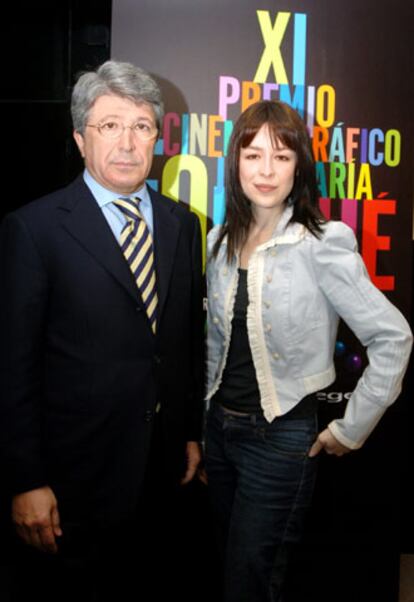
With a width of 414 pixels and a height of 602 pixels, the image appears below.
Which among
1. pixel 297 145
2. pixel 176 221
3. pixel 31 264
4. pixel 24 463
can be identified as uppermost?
pixel 297 145

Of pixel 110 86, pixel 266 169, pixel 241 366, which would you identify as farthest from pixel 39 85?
pixel 241 366

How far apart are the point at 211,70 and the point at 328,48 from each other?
1.45 feet

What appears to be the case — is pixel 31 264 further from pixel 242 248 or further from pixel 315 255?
pixel 315 255

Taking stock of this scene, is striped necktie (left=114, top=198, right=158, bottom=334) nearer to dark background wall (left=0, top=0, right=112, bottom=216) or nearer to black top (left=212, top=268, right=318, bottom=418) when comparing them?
black top (left=212, top=268, right=318, bottom=418)

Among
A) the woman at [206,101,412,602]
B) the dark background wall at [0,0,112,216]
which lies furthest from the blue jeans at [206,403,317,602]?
the dark background wall at [0,0,112,216]

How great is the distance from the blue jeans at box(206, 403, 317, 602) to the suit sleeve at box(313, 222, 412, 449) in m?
0.14

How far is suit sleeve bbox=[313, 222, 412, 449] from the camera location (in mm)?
1642

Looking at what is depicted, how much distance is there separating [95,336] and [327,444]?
718 mm

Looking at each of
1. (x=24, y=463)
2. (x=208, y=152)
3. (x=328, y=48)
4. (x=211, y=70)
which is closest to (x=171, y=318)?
(x=24, y=463)

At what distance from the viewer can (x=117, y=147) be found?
1754 millimetres

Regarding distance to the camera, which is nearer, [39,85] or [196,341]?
[196,341]

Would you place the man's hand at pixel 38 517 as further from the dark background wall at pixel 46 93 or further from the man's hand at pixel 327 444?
the dark background wall at pixel 46 93

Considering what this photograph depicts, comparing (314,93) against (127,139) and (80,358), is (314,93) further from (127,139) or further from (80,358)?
(80,358)

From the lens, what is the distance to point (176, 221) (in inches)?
75.2
